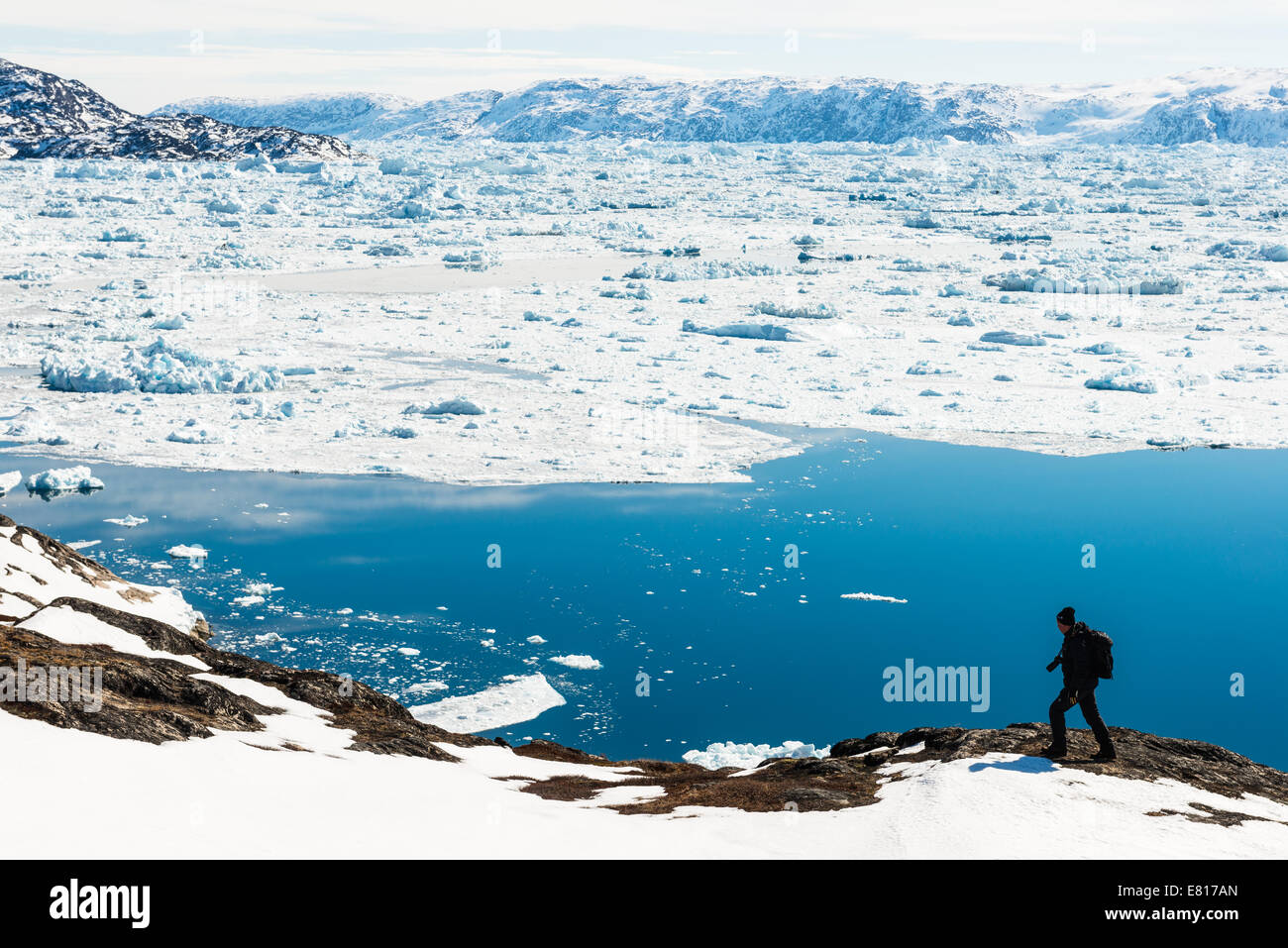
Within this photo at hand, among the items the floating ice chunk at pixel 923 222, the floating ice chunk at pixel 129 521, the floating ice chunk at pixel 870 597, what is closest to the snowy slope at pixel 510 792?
the floating ice chunk at pixel 870 597

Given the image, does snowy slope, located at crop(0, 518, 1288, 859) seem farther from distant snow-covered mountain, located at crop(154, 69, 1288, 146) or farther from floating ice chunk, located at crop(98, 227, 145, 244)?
distant snow-covered mountain, located at crop(154, 69, 1288, 146)

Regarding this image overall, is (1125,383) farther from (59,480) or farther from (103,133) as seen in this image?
(103,133)

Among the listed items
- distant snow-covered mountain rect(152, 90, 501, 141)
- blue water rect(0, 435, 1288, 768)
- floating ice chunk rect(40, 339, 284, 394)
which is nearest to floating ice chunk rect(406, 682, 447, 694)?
blue water rect(0, 435, 1288, 768)

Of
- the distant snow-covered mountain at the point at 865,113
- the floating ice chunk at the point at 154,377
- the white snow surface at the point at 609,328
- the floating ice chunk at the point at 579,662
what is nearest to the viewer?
the floating ice chunk at the point at 579,662

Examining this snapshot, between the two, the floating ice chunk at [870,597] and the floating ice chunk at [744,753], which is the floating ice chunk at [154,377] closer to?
the floating ice chunk at [870,597]

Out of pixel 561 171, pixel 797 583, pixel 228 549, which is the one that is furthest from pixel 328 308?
Answer: pixel 561 171

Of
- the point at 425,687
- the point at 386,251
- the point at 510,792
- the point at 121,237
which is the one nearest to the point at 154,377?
the point at 425,687
